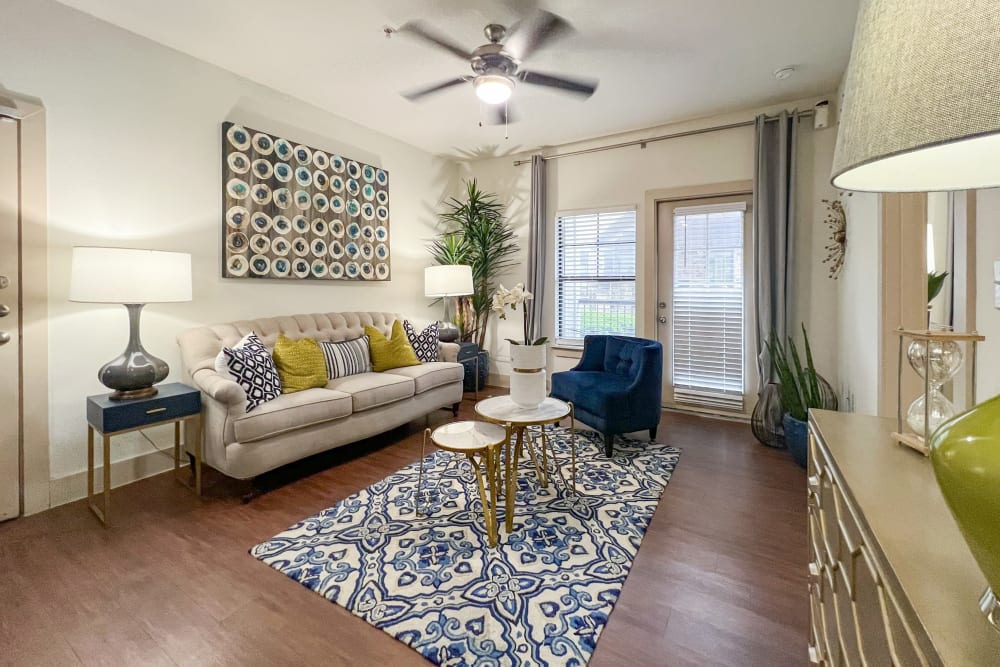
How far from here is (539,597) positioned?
1.72m

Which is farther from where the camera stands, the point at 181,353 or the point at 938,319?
the point at 181,353

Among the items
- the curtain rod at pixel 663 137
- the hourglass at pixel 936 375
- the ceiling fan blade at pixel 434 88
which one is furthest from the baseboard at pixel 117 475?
the curtain rod at pixel 663 137

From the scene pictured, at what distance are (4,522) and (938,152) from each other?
3.89 metres

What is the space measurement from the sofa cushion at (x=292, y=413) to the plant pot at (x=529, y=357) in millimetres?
1294

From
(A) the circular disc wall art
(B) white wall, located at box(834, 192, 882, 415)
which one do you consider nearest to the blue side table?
(A) the circular disc wall art

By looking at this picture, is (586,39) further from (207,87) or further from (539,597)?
(539,597)

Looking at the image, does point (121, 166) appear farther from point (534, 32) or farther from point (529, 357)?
point (529, 357)

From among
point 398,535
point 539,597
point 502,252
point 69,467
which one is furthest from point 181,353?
point 502,252

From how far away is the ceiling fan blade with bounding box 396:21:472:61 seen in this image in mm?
2291

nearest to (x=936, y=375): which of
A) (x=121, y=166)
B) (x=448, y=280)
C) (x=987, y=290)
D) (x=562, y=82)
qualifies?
(x=987, y=290)

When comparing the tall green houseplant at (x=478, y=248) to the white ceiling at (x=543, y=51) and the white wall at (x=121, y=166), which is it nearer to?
the white ceiling at (x=543, y=51)

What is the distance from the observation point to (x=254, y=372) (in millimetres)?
2674

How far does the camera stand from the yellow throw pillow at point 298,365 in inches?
118

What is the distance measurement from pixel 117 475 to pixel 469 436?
2.30 metres
